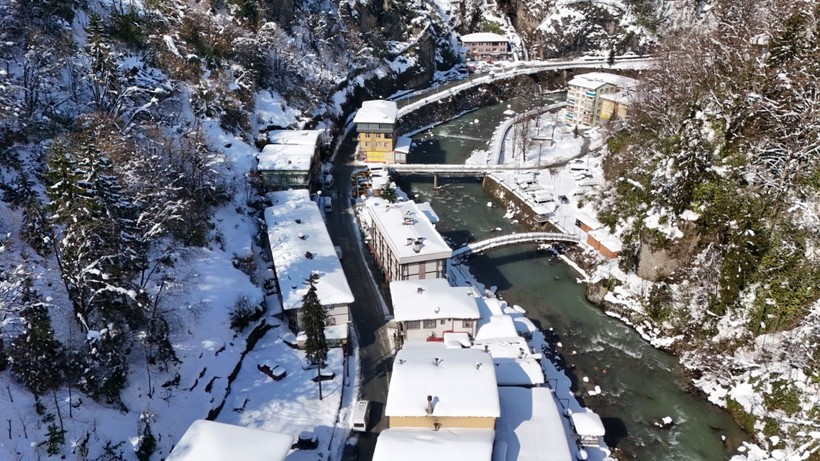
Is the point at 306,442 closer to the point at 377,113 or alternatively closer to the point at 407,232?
the point at 407,232

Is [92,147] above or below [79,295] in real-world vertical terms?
above

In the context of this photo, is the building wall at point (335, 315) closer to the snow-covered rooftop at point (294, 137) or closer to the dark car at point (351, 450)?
the dark car at point (351, 450)

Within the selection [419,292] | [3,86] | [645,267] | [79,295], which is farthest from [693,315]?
[3,86]

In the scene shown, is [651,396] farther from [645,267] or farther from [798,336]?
[645,267]

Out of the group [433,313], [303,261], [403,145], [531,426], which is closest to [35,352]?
[303,261]

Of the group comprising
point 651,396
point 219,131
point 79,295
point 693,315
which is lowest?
point 651,396

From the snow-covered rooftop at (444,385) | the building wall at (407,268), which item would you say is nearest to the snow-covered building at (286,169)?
the building wall at (407,268)
